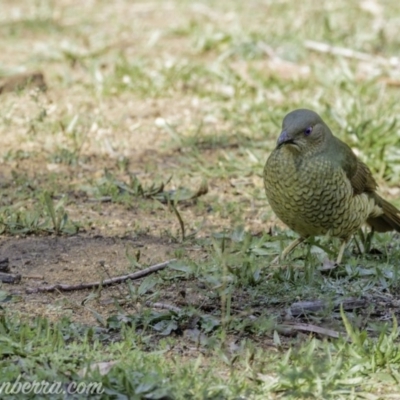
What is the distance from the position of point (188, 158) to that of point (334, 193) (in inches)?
90.0

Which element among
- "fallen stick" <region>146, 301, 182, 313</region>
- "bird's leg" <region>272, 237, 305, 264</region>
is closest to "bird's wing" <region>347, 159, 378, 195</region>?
"bird's leg" <region>272, 237, 305, 264</region>

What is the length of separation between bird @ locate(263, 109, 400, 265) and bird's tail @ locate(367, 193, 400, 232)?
474 millimetres

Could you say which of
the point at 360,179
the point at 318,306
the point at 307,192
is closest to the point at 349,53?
the point at 360,179

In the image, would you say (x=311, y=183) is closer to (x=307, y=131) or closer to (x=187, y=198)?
(x=307, y=131)

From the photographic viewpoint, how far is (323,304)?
470cm

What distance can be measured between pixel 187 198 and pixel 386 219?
4.59 ft

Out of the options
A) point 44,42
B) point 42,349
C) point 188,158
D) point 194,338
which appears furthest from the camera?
point 44,42

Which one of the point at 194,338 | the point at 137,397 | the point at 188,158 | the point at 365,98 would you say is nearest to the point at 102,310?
the point at 194,338

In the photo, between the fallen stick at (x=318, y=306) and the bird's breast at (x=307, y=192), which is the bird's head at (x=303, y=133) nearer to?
the bird's breast at (x=307, y=192)

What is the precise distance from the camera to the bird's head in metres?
5.47

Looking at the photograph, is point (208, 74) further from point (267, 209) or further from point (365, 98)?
point (267, 209)

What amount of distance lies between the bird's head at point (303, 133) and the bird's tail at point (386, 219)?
2.57 ft

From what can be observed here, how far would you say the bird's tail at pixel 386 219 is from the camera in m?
6.18

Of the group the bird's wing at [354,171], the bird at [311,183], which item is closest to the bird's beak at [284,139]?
the bird at [311,183]
